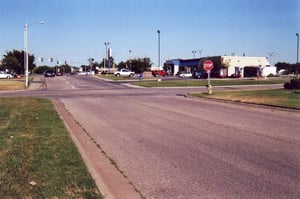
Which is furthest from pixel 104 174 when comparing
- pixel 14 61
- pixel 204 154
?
pixel 14 61

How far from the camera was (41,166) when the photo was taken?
720 centimetres

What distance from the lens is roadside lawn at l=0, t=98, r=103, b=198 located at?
5758 mm

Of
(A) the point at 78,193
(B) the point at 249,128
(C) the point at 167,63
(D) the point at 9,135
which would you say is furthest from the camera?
(C) the point at 167,63

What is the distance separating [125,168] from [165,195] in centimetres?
190

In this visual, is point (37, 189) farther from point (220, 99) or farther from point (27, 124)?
point (220, 99)

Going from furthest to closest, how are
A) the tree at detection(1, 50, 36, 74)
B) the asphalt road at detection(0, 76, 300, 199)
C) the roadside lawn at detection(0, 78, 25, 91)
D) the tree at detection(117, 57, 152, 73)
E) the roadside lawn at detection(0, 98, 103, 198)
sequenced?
the tree at detection(117, 57, 152, 73), the tree at detection(1, 50, 36, 74), the roadside lawn at detection(0, 78, 25, 91), the asphalt road at detection(0, 76, 300, 199), the roadside lawn at detection(0, 98, 103, 198)

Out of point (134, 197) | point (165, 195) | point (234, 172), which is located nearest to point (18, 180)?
point (134, 197)

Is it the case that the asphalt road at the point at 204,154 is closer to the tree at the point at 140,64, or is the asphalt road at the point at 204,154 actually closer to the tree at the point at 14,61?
the tree at the point at 14,61

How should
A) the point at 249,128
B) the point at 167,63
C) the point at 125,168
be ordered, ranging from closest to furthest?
the point at 125,168 → the point at 249,128 → the point at 167,63

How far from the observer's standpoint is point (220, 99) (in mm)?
25766

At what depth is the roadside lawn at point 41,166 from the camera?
18.9ft

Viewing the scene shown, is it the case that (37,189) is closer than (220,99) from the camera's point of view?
Yes

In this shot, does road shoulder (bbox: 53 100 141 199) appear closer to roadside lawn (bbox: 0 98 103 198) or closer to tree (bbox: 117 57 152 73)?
roadside lawn (bbox: 0 98 103 198)

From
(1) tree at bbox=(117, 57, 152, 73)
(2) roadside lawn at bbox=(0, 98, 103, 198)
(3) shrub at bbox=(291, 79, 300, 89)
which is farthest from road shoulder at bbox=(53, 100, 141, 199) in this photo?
(1) tree at bbox=(117, 57, 152, 73)
